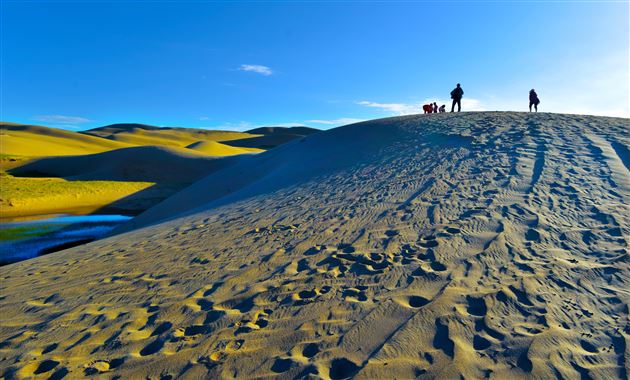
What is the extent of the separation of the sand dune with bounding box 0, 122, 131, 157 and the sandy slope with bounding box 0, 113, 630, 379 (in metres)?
52.7

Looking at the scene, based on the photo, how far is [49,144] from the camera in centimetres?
5872

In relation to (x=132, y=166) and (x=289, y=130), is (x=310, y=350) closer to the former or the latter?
(x=132, y=166)

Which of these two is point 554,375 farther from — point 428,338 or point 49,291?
point 49,291

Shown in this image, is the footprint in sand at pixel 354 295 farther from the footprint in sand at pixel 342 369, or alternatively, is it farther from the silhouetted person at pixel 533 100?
the silhouetted person at pixel 533 100

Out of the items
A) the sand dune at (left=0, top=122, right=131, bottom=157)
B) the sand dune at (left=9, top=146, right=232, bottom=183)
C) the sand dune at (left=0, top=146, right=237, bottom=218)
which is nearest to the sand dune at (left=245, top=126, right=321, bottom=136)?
the sand dune at (left=0, top=122, right=131, bottom=157)

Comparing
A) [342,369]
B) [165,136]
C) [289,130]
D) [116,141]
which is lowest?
[342,369]

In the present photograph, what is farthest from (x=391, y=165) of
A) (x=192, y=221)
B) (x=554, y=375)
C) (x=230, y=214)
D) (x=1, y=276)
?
(x=1, y=276)

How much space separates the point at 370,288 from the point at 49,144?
70.2 metres

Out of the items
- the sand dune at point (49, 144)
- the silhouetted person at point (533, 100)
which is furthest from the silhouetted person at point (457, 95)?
the sand dune at point (49, 144)

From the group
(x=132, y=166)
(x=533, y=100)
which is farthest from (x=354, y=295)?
(x=132, y=166)

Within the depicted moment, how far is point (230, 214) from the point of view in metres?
8.64

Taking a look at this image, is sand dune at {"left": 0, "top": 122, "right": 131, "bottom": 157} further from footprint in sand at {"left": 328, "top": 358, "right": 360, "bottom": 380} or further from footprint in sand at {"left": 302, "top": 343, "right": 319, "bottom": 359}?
footprint in sand at {"left": 328, "top": 358, "right": 360, "bottom": 380}

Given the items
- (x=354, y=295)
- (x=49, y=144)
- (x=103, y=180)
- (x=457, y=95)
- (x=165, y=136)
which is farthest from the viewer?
(x=165, y=136)

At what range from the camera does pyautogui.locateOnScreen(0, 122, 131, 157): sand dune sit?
49547 mm
